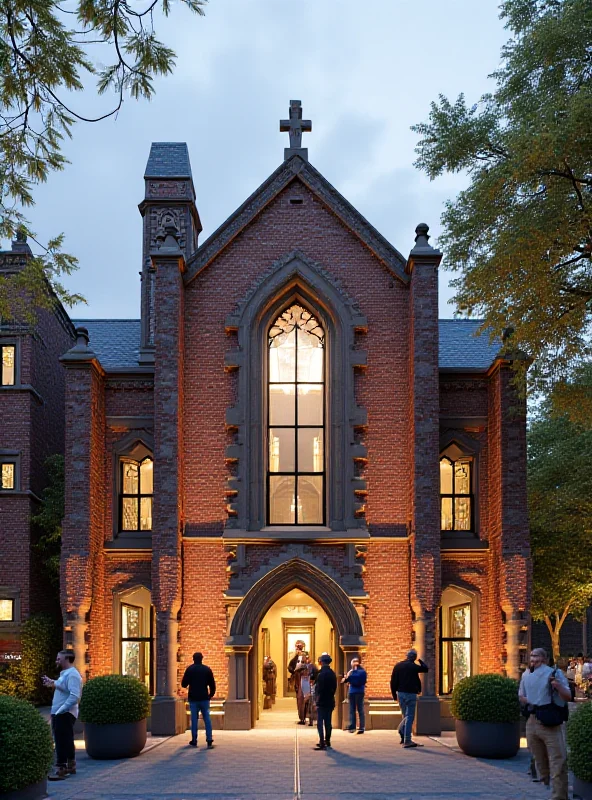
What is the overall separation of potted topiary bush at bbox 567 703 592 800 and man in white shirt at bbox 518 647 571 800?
120 mm

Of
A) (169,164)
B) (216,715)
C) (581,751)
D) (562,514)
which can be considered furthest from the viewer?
(562,514)

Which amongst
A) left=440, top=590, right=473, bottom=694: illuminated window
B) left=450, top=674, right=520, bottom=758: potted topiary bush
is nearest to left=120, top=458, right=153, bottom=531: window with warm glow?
left=440, top=590, right=473, bottom=694: illuminated window

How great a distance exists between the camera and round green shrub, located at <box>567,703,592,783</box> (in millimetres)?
12938

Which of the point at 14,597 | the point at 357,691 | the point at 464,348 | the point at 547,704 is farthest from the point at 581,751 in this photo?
the point at 14,597

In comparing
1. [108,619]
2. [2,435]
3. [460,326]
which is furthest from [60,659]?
[460,326]

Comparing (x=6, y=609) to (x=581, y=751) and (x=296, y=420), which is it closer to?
(x=296, y=420)

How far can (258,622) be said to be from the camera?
937 inches

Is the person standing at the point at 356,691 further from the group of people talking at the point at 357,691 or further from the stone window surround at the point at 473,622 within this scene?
the stone window surround at the point at 473,622

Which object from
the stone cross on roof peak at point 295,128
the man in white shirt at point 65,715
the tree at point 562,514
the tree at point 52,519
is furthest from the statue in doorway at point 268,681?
the man in white shirt at point 65,715

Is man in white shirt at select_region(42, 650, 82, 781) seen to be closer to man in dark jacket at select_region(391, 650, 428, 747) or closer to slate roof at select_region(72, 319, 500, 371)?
man in dark jacket at select_region(391, 650, 428, 747)

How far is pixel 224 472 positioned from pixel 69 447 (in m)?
3.17

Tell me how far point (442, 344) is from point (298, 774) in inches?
670

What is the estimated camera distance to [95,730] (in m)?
17.8

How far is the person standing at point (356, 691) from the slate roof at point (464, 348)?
8.75m
